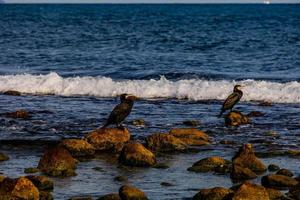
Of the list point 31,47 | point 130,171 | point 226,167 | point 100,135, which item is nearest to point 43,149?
point 100,135

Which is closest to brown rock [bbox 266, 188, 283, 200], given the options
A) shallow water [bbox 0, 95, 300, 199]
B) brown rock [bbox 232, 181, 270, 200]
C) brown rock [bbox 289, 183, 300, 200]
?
brown rock [bbox 289, 183, 300, 200]

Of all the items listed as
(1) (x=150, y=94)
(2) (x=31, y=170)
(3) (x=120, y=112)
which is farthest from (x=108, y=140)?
(1) (x=150, y=94)

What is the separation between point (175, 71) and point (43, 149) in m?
20.8

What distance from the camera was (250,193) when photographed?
42.5ft

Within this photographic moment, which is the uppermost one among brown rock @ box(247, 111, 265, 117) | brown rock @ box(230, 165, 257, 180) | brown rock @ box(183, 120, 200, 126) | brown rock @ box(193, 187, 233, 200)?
brown rock @ box(193, 187, 233, 200)

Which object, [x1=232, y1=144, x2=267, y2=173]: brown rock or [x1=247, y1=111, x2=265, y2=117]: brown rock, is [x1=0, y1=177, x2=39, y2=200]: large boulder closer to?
[x1=232, y1=144, x2=267, y2=173]: brown rock

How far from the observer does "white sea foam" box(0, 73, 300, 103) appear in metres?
28.9

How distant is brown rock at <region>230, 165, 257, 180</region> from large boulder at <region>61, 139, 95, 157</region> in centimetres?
384

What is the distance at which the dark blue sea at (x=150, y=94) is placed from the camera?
1605 cm

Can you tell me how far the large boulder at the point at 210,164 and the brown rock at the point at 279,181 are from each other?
1.44m

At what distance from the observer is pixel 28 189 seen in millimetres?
13375

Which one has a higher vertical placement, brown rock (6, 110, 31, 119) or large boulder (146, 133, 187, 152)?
large boulder (146, 133, 187, 152)

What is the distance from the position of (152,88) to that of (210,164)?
1457cm

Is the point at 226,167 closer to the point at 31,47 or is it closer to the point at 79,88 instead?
the point at 79,88
